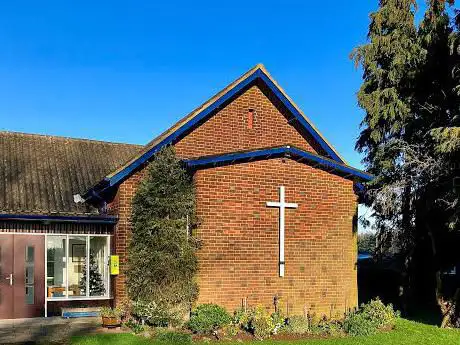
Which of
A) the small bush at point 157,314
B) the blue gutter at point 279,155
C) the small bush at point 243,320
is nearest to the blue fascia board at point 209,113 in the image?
the blue gutter at point 279,155

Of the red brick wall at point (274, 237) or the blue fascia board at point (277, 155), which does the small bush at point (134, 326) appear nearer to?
the red brick wall at point (274, 237)

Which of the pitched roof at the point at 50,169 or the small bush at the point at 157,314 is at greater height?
the pitched roof at the point at 50,169

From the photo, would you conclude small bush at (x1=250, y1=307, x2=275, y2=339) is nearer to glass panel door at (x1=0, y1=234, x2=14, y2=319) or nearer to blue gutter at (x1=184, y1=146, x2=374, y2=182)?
blue gutter at (x1=184, y1=146, x2=374, y2=182)

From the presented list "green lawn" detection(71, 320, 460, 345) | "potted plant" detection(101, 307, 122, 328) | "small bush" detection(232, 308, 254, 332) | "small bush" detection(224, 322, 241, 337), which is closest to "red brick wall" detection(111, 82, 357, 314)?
"small bush" detection(232, 308, 254, 332)

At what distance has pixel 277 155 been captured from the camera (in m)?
15.2

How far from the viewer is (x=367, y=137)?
21.4 metres

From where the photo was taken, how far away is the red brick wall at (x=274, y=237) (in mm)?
13977

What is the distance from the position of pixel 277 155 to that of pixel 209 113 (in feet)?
7.98

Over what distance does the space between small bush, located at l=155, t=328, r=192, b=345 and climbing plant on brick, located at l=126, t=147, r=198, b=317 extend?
814 mm

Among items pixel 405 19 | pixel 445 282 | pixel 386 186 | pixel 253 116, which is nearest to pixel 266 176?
pixel 253 116

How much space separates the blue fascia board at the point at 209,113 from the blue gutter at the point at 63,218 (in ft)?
2.61

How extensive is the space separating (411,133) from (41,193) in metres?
12.1

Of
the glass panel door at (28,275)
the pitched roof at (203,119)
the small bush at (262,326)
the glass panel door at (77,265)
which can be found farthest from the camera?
the glass panel door at (77,265)

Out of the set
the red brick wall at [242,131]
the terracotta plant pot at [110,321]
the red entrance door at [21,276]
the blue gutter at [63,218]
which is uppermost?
the red brick wall at [242,131]
